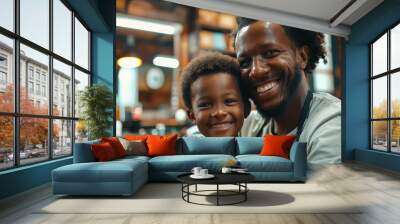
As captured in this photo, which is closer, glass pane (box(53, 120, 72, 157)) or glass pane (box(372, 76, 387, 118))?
glass pane (box(53, 120, 72, 157))

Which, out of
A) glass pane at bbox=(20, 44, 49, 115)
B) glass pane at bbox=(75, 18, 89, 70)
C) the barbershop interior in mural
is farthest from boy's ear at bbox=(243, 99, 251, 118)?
glass pane at bbox=(20, 44, 49, 115)

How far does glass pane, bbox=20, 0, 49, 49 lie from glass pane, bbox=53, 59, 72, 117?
1.77 ft

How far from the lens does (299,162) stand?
5.48 m

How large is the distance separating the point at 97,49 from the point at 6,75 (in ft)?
11.9

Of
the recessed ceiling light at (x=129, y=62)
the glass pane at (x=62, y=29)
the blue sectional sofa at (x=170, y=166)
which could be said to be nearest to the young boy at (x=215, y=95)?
the recessed ceiling light at (x=129, y=62)

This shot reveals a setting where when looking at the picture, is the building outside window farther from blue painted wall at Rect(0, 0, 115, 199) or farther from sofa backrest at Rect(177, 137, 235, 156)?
sofa backrest at Rect(177, 137, 235, 156)

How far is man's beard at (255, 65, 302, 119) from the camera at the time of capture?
788 centimetres

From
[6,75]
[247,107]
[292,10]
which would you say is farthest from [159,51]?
[6,75]

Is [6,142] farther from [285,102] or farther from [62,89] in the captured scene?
[285,102]

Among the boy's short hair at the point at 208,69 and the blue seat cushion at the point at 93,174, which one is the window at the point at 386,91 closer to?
the boy's short hair at the point at 208,69

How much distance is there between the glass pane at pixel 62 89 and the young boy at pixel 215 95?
242 cm

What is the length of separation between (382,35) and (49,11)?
22.6ft

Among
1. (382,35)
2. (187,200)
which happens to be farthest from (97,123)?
(382,35)

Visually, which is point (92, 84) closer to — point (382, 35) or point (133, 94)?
point (133, 94)
